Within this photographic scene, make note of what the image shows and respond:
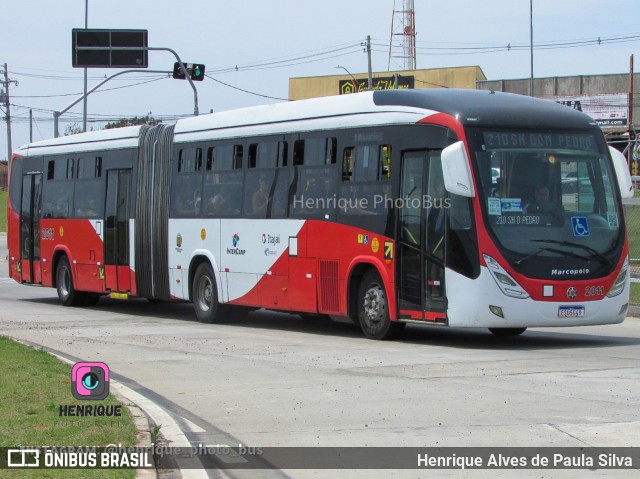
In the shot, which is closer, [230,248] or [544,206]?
[544,206]

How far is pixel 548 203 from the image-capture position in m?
15.7

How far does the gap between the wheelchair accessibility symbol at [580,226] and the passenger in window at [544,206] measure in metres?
0.21

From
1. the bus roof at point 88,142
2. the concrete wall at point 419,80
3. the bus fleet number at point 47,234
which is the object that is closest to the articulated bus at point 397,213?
the bus roof at point 88,142

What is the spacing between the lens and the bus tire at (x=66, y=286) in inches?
1021

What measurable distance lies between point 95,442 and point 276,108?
1153 cm

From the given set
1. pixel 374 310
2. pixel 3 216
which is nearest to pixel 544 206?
pixel 374 310

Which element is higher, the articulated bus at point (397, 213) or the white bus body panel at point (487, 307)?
the articulated bus at point (397, 213)

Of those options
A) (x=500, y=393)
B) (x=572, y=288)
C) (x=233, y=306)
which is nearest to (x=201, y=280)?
(x=233, y=306)

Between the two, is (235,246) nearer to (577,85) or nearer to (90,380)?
(90,380)

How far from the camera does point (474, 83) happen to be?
76.5 m

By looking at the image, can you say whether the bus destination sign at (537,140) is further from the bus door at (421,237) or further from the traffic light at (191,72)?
the traffic light at (191,72)

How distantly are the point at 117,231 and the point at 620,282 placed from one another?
11357 mm

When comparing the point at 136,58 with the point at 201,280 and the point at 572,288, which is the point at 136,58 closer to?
the point at 201,280

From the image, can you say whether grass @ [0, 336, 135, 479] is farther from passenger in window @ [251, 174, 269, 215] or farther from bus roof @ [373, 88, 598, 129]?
passenger in window @ [251, 174, 269, 215]
